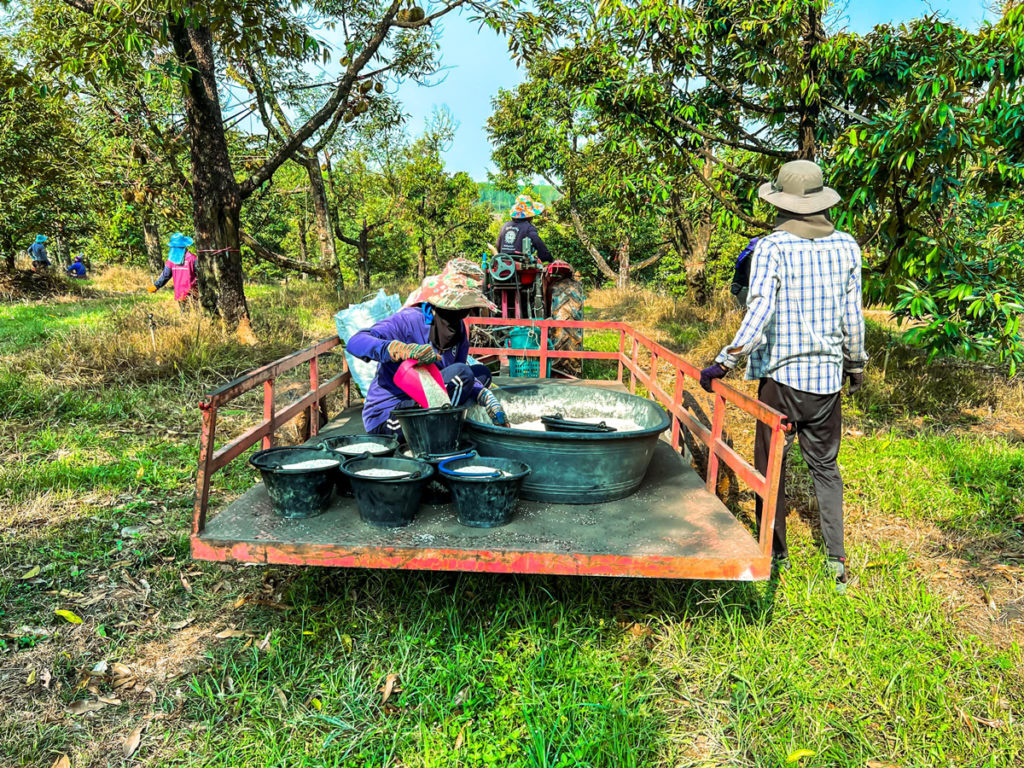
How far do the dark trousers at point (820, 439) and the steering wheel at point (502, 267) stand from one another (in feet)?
13.4

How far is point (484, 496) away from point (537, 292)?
501cm

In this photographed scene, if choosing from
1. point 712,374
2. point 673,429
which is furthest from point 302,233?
point 712,374

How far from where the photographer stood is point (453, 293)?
3410mm

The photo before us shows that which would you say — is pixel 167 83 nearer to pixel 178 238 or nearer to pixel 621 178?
pixel 621 178

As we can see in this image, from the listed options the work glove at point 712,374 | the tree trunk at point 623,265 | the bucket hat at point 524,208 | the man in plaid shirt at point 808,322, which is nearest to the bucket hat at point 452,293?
the work glove at point 712,374

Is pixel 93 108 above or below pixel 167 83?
above

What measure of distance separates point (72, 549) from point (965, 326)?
6.21 metres

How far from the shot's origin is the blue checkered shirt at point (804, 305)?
301 cm

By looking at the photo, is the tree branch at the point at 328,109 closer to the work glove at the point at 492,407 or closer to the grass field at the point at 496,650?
the grass field at the point at 496,650

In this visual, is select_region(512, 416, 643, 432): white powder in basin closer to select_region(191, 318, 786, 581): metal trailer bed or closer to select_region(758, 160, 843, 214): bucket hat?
select_region(191, 318, 786, 581): metal trailer bed

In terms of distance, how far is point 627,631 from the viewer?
2.94 m

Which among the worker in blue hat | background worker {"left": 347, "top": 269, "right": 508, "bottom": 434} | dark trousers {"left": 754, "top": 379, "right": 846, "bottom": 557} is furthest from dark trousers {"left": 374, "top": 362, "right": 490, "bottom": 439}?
the worker in blue hat

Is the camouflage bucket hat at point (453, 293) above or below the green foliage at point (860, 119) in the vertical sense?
below

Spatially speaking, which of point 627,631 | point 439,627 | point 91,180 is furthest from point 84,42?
point 91,180
